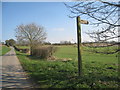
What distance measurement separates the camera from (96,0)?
3.29m

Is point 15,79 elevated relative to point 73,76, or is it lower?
lower

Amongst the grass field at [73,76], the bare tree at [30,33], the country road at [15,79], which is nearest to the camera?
the grass field at [73,76]

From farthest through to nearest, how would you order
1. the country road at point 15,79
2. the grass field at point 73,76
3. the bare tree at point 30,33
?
the bare tree at point 30,33
the country road at point 15,79
the grass field at point 73,76

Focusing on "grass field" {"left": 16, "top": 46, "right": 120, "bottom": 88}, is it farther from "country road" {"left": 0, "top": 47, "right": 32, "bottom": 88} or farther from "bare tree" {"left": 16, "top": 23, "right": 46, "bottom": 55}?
"bare tree" {"left": 16, "top": 23, "right": 46, "bottom": 55}

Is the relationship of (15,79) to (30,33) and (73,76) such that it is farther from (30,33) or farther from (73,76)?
(30,33)

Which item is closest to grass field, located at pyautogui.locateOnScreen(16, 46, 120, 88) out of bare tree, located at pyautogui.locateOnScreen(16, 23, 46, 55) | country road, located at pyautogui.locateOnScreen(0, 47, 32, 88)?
country road, located at pyautogui.locateOnScreen(0, 47, 32, 88)

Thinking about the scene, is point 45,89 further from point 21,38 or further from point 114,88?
point 21,38

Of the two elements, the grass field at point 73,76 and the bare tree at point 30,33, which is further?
the bare tree at point 30,33

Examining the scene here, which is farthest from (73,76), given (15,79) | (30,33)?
(30,33)

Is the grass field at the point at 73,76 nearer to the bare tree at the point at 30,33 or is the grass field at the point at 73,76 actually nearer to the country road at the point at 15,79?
the country road at the point at 15,79

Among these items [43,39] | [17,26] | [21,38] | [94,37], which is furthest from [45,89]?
[17,26]

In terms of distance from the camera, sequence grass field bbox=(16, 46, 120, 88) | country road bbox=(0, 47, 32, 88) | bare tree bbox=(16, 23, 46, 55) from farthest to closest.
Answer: bare tree bbox=(16, 23, 46, 55)
country road bbox=(0, 47, 32, 88)
grass field bbox=(16, 46, 120, 88)

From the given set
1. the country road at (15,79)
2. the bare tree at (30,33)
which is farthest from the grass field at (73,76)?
the bare tree at (30,33)

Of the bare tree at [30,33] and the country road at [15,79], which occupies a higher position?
the bare tree at [30,33]
